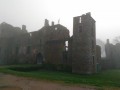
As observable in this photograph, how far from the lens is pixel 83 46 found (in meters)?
24.4

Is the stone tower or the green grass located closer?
the green grass

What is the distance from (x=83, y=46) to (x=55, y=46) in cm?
740

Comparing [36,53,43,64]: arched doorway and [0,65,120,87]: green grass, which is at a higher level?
[36,53,43,64]: arched doorway

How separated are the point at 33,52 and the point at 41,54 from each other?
2.37m

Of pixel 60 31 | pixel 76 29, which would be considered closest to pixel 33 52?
pixel 60 31

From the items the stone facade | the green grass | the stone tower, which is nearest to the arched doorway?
the stone facade

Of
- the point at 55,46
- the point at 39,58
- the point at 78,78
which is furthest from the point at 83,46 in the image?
the point at 39,58

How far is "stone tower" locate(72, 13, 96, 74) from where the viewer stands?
23.7m

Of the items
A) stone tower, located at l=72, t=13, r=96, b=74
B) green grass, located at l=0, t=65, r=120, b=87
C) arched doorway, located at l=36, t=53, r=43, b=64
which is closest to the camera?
green grass, located at l=0, t=65, r=120, b=87

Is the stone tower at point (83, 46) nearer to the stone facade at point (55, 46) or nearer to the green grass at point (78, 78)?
the stone facade at point (55, 46)

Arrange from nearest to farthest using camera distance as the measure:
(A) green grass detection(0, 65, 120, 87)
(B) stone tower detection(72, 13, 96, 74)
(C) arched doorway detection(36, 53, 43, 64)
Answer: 1. (A) green grass detection(0, 65, 120, 87)
2. (B) stone tower detection(72, 13, 96, 74)
3. (C) arched doorway detection(36, 53, 43, 64)

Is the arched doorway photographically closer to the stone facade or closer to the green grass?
the stone facade

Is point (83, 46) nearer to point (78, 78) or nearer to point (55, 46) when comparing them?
point (55, 46)

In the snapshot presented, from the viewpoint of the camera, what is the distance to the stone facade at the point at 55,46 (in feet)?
80.0
